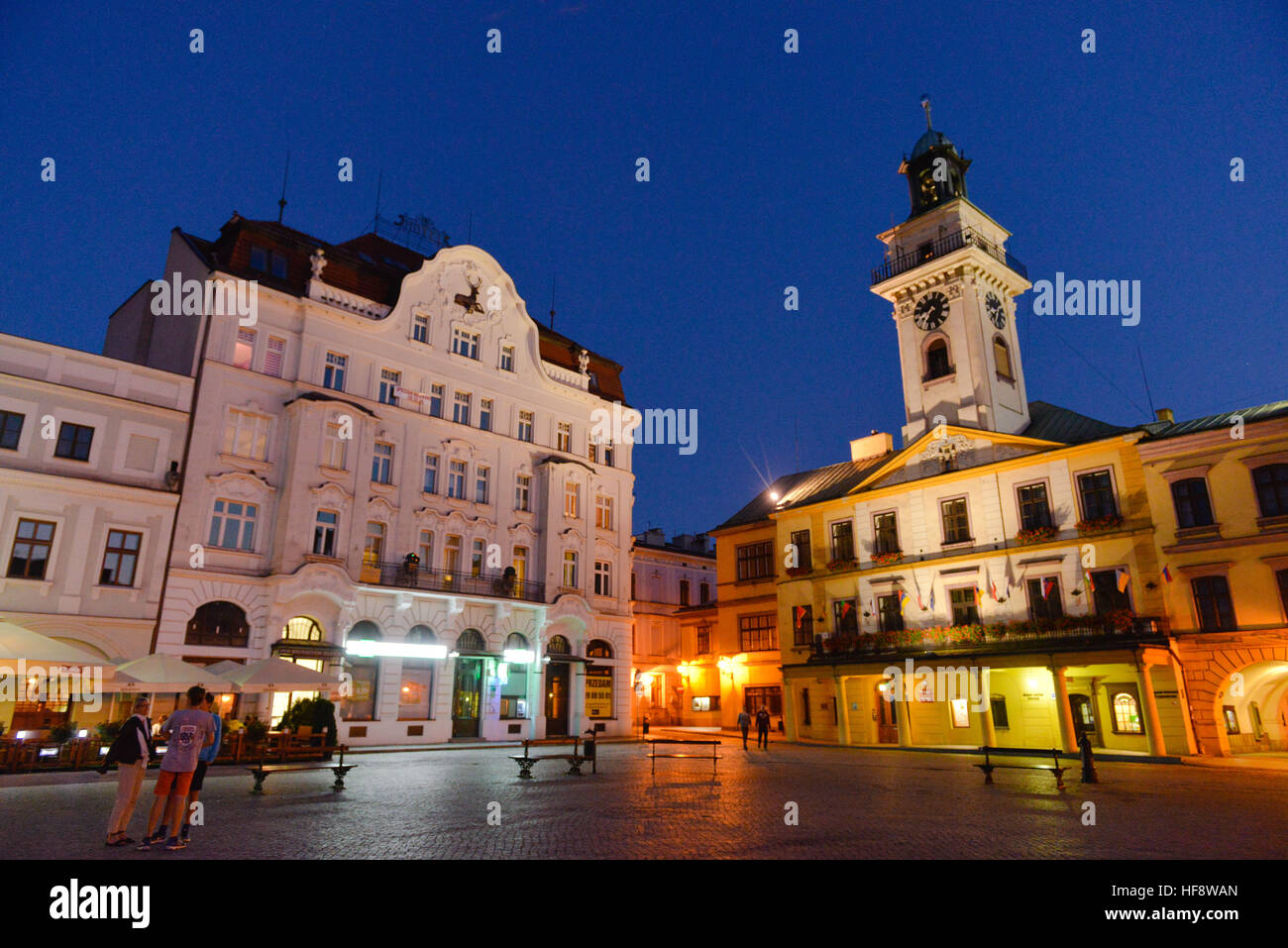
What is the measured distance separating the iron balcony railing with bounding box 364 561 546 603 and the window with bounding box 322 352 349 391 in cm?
787

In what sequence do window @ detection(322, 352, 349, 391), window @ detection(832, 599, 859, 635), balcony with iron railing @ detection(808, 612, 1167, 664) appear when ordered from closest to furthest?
balcony with iron railing @ detection(808, 612, 1167, 664), window @ detection(322, 352, 349, 391), window @ detection(832, 599, 859, 635)

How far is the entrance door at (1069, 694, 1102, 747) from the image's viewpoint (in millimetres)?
29608

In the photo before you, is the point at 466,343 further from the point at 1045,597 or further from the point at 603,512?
the point at 1045,597

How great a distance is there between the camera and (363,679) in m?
30.7

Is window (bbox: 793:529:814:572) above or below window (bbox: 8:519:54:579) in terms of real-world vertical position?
above

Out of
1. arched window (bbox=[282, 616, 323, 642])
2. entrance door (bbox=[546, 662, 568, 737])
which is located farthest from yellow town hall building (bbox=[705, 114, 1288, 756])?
arched window (bbox=[282, 616, 323, 642])

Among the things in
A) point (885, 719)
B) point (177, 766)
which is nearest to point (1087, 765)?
point (885, 719)

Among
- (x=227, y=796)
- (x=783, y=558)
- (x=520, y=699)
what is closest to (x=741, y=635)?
(x=783, y=558)

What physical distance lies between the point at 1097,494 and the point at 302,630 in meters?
32.1

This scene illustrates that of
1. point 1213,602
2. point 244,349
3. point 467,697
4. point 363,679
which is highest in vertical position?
point 244,349

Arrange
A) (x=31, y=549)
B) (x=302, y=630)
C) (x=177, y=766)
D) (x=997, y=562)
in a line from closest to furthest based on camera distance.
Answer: (x=177, y=766) → (x=31, y=549) → (x=302, y=630) → (x=997, y=562)

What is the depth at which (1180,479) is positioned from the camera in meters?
28.5

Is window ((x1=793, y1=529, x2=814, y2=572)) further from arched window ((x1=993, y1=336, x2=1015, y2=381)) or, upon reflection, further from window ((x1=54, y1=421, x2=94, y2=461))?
window ((x1=54, y1=421, x2=94, y2=461))
